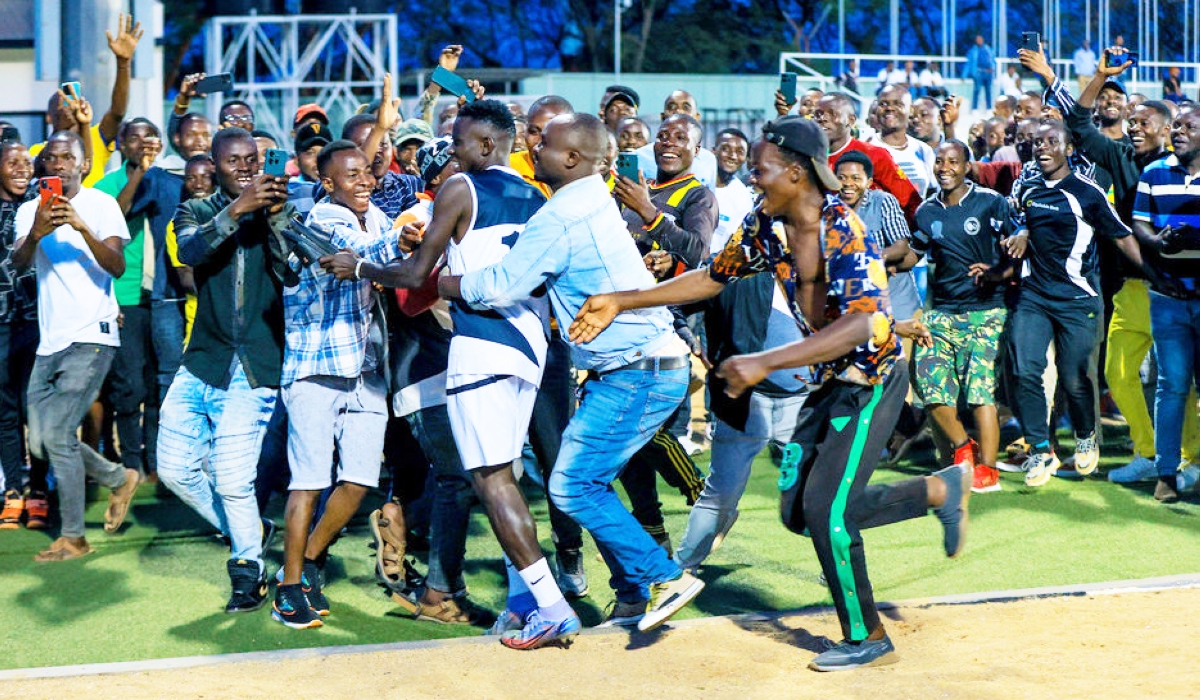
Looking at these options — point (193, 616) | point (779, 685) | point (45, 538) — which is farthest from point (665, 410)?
point (45, 538)

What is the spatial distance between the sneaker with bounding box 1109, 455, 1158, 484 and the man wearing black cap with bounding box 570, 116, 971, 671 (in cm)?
382

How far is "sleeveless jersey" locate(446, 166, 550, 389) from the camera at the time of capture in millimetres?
5855

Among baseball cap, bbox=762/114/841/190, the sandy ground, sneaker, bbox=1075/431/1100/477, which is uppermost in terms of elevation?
baseball cap, bbox=762/114/841/190

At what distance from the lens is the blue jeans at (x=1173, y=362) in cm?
872

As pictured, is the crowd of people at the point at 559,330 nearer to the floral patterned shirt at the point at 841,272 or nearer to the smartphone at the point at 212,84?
the floral patterned shirt at the point at 841,272

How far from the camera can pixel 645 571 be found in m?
5.95

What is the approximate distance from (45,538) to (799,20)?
101 feet

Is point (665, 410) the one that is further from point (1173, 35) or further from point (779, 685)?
point (1173, 35)

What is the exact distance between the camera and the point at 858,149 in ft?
29.4

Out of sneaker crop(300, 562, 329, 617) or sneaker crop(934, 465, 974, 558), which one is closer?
sneaker crop(934, 465, 974, 558)

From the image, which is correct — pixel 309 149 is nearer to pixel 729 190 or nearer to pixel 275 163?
pixel 275 163

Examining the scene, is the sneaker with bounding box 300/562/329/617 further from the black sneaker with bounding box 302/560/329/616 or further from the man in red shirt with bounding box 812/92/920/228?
the man in red shirt with bounding box 812/92/920/228

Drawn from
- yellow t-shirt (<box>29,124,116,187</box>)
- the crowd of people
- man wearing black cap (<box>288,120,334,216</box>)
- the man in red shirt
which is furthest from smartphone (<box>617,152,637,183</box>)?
yellow t-shirt (<box>29,124,116,187</box>)

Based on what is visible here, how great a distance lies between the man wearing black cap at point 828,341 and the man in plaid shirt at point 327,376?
1402 millimetres
